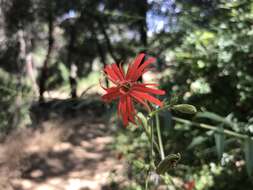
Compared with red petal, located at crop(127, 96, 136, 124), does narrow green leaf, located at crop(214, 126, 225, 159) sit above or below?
below

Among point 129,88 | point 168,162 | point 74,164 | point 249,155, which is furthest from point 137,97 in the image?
point 74,164

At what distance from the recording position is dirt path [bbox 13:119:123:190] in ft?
6.84

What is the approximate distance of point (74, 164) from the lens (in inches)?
94.9

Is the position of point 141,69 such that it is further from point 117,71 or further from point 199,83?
point 199,83

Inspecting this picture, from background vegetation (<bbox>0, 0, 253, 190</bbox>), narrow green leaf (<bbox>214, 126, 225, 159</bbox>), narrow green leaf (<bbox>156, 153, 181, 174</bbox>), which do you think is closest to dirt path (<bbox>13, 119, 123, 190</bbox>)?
background vegetation (<bbox>0, 0, 253, 190</bbox>)

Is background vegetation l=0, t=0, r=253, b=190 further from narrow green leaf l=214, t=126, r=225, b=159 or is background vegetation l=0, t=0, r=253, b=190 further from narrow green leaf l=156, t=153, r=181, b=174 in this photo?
narrow green leaf l=156, t=153, r=181, b=174

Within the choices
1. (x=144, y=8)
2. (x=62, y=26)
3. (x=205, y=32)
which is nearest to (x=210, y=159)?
(x=205, y=32)

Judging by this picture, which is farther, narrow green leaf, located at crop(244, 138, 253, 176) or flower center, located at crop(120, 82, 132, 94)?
narrow green leaf, located at crop(244, 138, 253, 176)

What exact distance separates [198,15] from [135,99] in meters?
1.04

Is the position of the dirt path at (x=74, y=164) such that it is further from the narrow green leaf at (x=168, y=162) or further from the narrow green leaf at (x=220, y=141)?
the narrow green leaf at (x=168, y=162)

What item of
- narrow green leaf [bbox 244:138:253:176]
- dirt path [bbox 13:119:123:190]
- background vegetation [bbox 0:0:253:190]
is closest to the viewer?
narrow green leaf [bbox 244:138:253:176]

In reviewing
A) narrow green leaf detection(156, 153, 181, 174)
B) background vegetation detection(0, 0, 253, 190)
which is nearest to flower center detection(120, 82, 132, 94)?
narrow green leaf detection(156, 153, 181, 174)

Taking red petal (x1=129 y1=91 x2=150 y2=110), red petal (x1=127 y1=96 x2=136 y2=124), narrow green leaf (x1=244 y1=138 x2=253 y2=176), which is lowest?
narrow green leaf (x1=244 y1=138 x2=253 y2=176)

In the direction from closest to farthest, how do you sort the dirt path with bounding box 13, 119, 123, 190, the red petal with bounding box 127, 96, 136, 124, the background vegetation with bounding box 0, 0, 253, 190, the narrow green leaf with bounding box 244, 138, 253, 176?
1. the red petal with bounding box 127, 96, 136, 124
2. the narrow green leaf with bounding box 244, 138, 253, 176
3. the background vegetation with bounding box 0, 0, 253, 190
4. the dirt path with bounding box 13, 119, 123, 190
